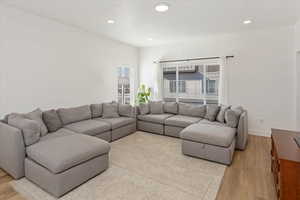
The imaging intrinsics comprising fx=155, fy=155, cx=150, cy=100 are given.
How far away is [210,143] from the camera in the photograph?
2.71 metres

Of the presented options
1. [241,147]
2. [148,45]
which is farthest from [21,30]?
[241,147]

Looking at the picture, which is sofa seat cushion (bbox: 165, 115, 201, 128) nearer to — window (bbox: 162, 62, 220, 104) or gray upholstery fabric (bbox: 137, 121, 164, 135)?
gray upholstery fabric (bbox: 137, 121, 164, 135)

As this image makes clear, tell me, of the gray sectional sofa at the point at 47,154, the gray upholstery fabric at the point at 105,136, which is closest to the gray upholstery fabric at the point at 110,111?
the gray upholstery fabric at the point at 105,136

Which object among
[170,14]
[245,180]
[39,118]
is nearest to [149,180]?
[245,180]

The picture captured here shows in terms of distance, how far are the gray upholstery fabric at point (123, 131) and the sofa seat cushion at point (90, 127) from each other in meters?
0.25

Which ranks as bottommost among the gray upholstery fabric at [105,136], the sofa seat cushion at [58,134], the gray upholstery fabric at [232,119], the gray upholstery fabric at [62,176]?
the gray upholstery fabric at [62,176]

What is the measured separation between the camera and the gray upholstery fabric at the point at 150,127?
4159 mm

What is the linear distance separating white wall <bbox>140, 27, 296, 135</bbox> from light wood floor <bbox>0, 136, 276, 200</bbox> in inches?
52.4

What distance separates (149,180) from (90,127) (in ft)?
5.61

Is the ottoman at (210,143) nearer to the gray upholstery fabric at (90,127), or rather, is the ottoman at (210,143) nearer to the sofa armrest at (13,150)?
the gray upholstery fabric at (90,127)

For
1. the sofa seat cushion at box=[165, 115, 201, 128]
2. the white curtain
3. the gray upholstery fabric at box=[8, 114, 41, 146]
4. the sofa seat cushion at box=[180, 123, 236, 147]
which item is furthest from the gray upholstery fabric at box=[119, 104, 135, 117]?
the white curtain

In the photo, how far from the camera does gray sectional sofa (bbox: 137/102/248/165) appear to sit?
8.79ft

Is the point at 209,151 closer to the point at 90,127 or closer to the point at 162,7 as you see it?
the point at 90,127

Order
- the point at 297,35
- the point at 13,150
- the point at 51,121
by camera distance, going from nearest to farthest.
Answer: the point at 13,150
the point at 51,121
the point at 297,35
